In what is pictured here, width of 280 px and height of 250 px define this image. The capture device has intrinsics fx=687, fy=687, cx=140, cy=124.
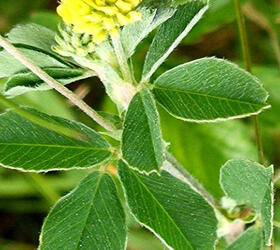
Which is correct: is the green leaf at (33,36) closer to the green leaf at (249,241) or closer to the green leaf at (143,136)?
→ the green leaf at (143,136)

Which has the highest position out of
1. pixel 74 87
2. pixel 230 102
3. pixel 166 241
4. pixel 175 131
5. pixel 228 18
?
pixel 228 18

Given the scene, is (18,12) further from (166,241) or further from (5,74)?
(166,241)

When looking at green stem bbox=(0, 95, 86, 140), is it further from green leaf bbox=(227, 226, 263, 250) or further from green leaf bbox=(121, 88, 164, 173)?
green leaf bbox=(227, 226, 263, 250)

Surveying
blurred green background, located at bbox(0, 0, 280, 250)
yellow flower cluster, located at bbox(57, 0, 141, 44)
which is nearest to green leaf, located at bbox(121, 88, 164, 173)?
yellow flower cluster, located at bbox(57, 0, 141, 44)

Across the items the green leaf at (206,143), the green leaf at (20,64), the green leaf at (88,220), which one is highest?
the green leaf at (206,143)

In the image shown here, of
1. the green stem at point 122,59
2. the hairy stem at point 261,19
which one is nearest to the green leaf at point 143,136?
the green stem at point 122,59

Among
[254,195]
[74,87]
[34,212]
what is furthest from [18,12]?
[254,195]
